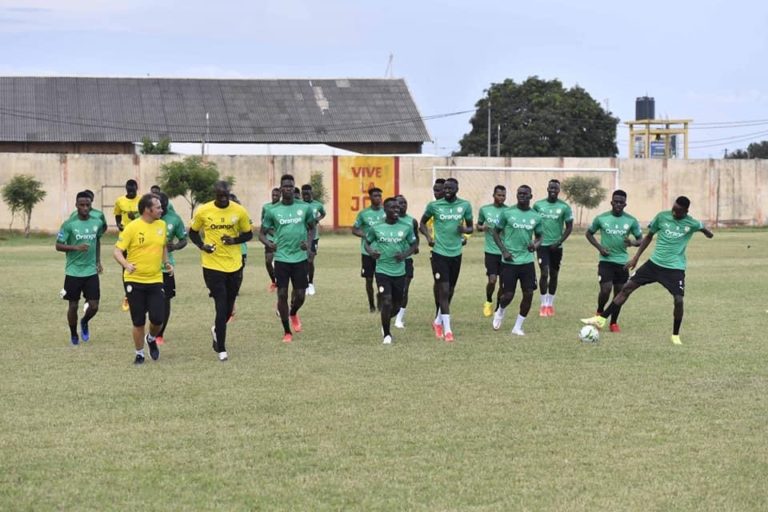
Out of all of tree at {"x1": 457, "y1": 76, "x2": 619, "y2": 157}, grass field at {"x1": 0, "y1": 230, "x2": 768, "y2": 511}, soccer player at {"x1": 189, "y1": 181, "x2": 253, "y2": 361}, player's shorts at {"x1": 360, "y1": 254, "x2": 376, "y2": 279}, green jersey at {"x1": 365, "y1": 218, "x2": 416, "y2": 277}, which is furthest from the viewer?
tree at {"x1": 457, "y1": 76, "x2": 619, "y2": 157}

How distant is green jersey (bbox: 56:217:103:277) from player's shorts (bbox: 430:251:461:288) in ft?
14.7

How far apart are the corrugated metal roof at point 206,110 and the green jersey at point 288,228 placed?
51117 millimetres

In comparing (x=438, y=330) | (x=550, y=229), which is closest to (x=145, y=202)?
(x=438, y=330)

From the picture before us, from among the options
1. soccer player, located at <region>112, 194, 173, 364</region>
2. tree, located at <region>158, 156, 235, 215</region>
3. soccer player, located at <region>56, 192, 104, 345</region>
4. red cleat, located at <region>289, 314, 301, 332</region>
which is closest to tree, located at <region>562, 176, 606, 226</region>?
tree, located at <region>158, 156, 235, 215</region>

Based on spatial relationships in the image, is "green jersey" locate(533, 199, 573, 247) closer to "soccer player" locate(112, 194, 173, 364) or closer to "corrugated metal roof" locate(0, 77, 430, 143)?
"soccer player" locate(112, 194, 173, 364)

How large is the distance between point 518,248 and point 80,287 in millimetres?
5858

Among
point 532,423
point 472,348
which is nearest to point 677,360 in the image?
point 472,348

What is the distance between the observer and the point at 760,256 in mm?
34656

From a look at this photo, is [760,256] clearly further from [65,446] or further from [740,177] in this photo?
[65,446]

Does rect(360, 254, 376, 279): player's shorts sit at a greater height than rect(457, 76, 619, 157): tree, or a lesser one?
lesser

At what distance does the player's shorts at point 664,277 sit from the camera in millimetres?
14633

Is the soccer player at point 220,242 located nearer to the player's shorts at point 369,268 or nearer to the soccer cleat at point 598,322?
the player's shorts at point 369,268

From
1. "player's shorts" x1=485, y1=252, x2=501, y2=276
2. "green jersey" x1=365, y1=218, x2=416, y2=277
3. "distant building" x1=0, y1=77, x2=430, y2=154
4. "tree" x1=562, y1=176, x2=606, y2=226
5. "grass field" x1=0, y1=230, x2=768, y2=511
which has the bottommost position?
"grass field" x1=0, y1=230, x2=768, y2=511

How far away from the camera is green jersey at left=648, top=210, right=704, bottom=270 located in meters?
14.7
